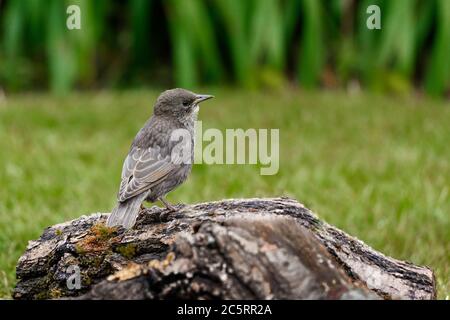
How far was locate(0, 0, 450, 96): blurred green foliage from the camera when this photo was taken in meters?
10.2

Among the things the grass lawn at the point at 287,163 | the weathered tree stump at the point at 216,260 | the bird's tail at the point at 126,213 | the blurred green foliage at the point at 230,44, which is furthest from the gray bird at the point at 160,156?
the blurred green foliage at the point at 230,44

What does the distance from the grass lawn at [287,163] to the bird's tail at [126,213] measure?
110 cm

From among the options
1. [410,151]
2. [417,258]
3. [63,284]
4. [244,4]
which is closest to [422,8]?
[244,4]

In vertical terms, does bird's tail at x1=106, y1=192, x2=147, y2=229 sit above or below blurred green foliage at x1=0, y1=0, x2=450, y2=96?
below

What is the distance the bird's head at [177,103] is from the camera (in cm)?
449

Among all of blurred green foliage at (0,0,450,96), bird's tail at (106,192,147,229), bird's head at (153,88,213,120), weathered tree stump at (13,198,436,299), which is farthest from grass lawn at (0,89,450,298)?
bird's head at (153,88,213,120)

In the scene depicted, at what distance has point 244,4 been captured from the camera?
10.3 meters

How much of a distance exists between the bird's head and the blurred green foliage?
5683 mm

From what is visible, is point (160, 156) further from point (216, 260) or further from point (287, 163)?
point (287, 163)

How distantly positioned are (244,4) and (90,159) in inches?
138

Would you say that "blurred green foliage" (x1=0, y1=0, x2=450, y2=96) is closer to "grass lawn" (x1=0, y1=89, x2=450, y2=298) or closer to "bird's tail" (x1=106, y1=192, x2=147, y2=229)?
"grass lawn" (x1=0, y1=89, x2=450, y2=298)

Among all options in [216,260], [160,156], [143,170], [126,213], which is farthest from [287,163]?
[216,260]

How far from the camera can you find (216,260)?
294 cm
